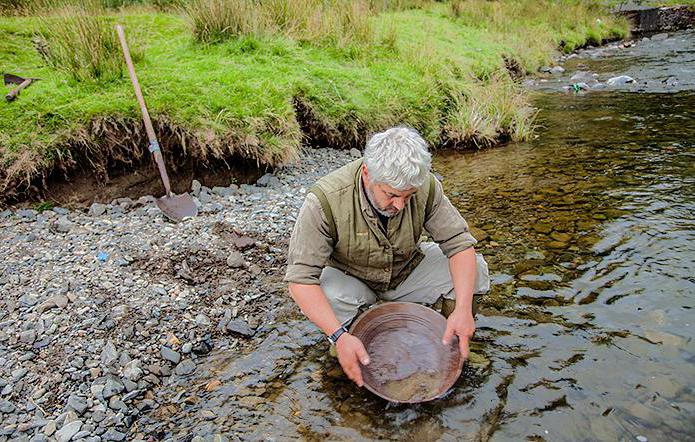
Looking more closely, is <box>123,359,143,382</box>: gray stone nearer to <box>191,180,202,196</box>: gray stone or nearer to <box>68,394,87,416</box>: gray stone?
<box>68,394,87,416</box>: gray stone

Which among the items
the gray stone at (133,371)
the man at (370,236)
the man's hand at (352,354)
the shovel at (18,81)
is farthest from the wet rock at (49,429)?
the shovel at (18,81)

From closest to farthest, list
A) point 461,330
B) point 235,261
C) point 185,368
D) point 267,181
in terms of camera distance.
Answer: point 461,330
point 185,368
point 235,261
point 267,181

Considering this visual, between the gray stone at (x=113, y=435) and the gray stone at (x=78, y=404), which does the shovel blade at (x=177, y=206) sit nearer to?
the gray stone at (x=78, y=404)

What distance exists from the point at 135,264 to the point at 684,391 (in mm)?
4121

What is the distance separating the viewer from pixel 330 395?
321cm

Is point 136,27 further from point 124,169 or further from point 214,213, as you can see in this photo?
point 214,213

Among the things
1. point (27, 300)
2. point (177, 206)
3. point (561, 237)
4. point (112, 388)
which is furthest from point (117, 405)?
point (561, 237)

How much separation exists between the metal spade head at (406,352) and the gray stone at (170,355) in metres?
1.38

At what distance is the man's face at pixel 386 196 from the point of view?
269 centimetres

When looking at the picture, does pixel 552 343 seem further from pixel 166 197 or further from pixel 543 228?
pixel 166 197

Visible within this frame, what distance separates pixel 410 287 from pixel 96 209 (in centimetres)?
369

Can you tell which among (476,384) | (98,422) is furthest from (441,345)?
(98,422)

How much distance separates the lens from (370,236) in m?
3.02

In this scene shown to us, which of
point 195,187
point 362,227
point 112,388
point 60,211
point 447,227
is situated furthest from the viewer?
point 195,187
